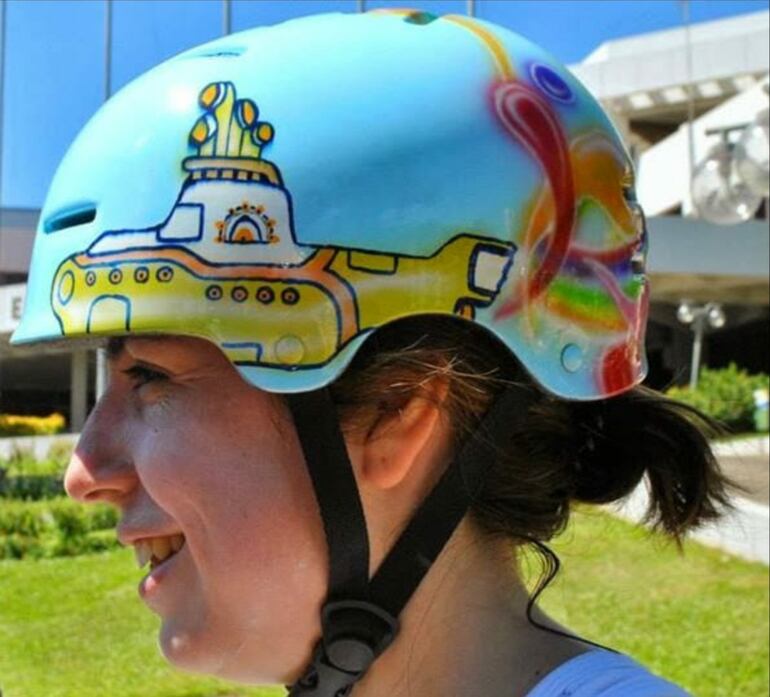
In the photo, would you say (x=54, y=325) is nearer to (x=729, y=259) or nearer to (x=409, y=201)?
(x=409, y=201)

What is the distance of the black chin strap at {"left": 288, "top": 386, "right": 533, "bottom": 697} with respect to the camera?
5.07 feet

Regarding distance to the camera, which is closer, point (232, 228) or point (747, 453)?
point (232, 228)

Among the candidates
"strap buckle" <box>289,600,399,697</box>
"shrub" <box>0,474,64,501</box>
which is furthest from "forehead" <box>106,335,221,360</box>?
"shrub" <box>0,474,64,501</box>

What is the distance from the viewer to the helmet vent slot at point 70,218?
5.34ft

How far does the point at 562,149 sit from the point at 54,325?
0.79 meters

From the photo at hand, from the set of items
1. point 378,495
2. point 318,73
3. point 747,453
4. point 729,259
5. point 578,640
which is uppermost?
point 318,73

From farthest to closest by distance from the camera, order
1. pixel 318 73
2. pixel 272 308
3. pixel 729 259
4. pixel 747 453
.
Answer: pixel 729 259, pixel 747 453, pixel 318 73, pixel 272 308

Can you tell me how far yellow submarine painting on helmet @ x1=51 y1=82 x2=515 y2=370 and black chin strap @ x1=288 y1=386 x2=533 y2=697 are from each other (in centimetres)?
10

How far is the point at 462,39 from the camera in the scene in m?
1.74

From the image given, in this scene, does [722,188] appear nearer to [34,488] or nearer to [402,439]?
[34,488]

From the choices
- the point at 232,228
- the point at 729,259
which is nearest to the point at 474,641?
the point at 232,228

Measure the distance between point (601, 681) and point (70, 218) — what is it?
1.00m

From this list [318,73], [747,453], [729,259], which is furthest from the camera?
[729,259]

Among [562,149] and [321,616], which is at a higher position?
[562,149]
